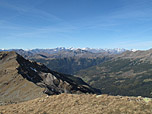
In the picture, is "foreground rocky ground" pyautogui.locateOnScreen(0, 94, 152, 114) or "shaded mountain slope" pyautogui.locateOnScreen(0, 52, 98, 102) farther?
"shaded mountain slope" pyautogui.locateOnScreen(0, 52, 98, 102)

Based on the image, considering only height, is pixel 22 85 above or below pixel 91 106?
below

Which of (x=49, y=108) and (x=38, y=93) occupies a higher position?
(x=49, y=108)

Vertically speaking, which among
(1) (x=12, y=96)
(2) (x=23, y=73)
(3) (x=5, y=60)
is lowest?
(1) (x=12, y=96)

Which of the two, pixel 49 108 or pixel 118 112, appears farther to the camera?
pixel 49 108

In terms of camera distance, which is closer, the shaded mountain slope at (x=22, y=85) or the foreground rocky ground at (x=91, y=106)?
the foreground rocky ground at (x=91, y=106)

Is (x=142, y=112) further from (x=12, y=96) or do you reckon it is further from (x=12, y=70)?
(x=12, y=70)

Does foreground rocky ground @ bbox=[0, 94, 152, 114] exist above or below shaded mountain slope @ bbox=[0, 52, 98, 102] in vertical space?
above

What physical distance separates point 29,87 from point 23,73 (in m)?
19.2

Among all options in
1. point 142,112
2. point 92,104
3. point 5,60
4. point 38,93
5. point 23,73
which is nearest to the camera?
point 142,112

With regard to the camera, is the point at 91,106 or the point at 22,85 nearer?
the point at 91,106

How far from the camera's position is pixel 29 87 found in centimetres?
6725

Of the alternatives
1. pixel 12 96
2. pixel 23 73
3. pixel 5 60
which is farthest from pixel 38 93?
pixel 5 60

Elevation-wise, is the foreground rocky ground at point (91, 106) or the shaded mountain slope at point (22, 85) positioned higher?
the foreground rocky ground at point (91, 106)

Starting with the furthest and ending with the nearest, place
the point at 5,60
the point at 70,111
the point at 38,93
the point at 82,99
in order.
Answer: the point at 5,60 → the point at 38,93 → the point at 82,99 → the point at 70,111
